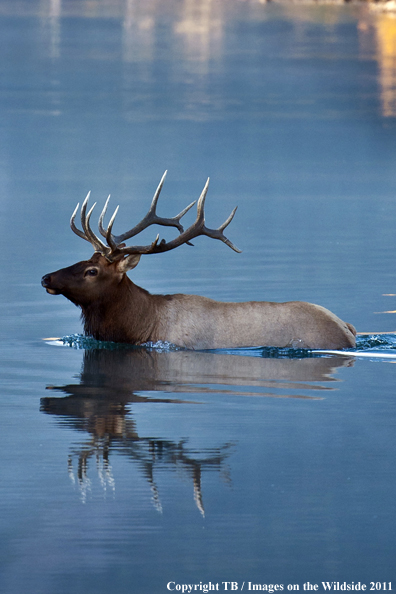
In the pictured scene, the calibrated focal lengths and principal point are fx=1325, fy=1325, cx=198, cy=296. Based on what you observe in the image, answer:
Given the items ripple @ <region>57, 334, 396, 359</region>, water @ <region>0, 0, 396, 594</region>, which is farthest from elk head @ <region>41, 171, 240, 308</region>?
water @ <region>0, 0, 396, 594</region>

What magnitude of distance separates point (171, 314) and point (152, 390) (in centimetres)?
203

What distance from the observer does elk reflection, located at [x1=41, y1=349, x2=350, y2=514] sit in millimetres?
7898

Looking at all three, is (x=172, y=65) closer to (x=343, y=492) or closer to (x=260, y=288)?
(x=260, y=288)

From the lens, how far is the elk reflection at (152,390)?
25.9 feet

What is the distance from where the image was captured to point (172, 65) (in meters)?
52.8

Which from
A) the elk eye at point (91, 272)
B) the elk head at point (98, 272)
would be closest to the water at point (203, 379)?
the elk head at point (98, 272)

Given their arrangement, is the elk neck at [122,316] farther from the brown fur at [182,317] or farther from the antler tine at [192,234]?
the antler tine at [192,234]

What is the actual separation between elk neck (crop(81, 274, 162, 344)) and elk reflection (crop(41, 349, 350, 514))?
281 millimetres

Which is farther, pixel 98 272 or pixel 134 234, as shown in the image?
pixel 134 234

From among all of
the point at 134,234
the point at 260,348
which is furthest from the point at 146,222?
the point at 260,348

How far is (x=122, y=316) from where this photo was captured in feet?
40.3

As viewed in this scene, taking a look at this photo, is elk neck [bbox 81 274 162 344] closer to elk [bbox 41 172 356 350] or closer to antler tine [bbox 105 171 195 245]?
elk [bbox 41 172 356 350]

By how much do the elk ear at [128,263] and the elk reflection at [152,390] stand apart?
781 mm

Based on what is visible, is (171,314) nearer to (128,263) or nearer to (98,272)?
(128,263)
